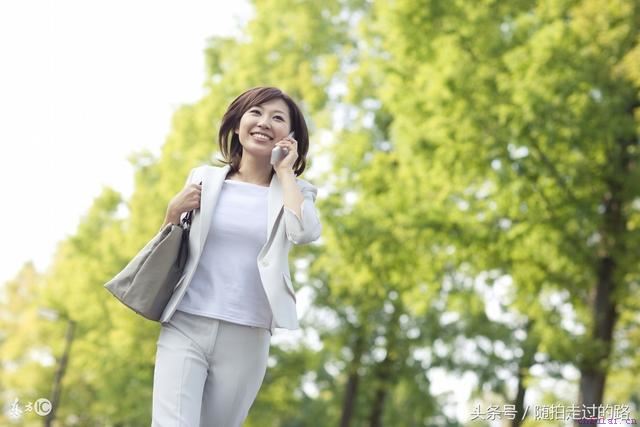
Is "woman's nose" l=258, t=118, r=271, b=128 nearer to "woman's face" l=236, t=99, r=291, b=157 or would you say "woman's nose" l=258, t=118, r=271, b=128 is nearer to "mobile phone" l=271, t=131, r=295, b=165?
"woman's face" l=236, t=99, r=291, b=157

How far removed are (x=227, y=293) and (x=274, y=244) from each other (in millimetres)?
236

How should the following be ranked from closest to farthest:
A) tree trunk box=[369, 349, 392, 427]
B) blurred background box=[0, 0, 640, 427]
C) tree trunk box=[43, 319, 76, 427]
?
blurred background box=[0, 0, 640, 427], tree trunk box=[369, 349, 392, 427], tree trunk box=[43, 319, 76, 427]

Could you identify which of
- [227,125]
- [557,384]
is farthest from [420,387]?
[227,125]

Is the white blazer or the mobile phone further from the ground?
the mobile phone

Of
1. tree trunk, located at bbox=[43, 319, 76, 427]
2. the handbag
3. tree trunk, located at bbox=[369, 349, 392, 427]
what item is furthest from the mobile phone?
tree trunk, located at bbox=[43, 319, 76, 427]

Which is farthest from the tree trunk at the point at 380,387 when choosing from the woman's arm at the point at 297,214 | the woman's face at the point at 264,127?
the woman's arm at the point at 297,214

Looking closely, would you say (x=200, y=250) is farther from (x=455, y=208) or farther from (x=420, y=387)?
(x=420, y=387)

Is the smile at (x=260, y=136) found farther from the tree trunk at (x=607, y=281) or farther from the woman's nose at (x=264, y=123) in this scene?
the tree trunk at (x=607, y=281)

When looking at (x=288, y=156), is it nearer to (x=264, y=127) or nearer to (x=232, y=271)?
(x=264, y=127)

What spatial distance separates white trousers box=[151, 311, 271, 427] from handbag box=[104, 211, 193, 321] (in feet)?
0.28

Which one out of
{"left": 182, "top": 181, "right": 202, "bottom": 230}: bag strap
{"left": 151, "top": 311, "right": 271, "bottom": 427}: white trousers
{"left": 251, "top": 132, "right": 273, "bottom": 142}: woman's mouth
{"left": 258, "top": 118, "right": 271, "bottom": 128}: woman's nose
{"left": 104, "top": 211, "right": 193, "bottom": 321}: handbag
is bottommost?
{"left": 151, "top": 311, "right": 271, "bottom": 427}: white trousers

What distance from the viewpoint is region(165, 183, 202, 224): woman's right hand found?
10.5 ft

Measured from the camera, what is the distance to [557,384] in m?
14.4

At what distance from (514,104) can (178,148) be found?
8155mm
